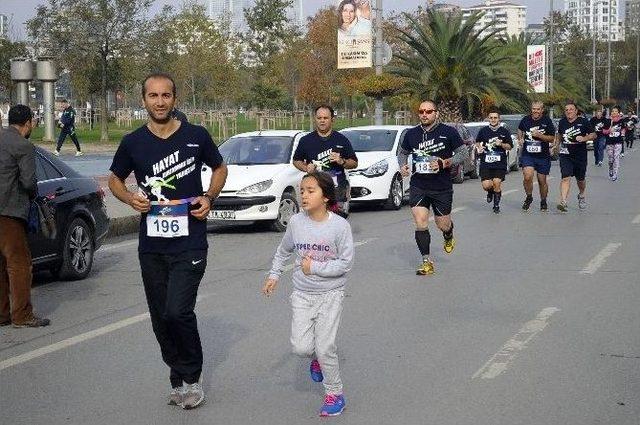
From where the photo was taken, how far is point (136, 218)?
1667 centimetres

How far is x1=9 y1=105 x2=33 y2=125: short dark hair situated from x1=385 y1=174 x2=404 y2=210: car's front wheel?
1129 centimetres

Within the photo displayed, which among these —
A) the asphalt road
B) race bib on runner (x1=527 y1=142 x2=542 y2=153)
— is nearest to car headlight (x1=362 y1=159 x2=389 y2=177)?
race bib on runner (x1=527 y1=142 x2=542 y2=153)

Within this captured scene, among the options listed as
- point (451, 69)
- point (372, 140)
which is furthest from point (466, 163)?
point (451, 69)

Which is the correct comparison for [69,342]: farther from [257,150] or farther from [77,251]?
[257,150]

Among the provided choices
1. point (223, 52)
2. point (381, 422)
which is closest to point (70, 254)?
point (381, 422)

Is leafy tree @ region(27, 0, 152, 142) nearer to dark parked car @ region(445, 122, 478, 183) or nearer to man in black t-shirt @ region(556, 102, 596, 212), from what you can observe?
dark parked car @ region(445, 122, 478, 183)

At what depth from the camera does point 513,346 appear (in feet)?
25.5

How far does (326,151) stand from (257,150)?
5.07 m

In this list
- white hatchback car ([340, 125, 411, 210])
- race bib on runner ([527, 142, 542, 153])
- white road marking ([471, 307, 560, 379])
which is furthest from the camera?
white hatchback car ([340, 125, 411, 210])

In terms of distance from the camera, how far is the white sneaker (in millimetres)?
6148

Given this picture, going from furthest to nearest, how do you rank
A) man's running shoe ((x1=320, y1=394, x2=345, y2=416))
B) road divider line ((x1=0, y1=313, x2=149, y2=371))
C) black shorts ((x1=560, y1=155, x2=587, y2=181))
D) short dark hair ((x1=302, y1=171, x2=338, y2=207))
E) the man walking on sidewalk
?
black shorts ((x1=560, y1=155, x2=587, y2=181)) → the man walking on sidewalk → road divider line ((x1=0, y1=313, x2=149, y2=371)) → short dark hair ((x1=302, y1=171, x2=338, y2=207)) → man's running shoe ((x1=320, y1=394, x2=345, y2=416))

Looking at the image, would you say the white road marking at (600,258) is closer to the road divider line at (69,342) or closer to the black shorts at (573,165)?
the black shorts at (573,165)

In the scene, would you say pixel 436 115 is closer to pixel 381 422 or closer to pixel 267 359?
pixel 267 359

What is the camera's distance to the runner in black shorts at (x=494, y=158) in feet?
60.7
